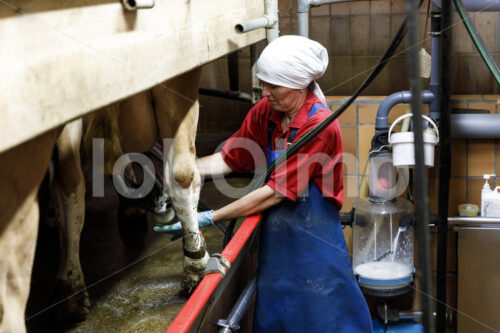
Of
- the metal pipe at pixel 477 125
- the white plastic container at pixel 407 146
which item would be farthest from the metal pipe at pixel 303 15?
the metal pipe at pixel 477 125

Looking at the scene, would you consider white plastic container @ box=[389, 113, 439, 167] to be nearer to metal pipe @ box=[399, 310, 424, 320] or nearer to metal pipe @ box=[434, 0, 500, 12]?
metal pipe @ box=[434, 0, 500, 12]

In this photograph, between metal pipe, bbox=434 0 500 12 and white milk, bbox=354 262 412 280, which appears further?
white milk, bbox=354 262 412 280

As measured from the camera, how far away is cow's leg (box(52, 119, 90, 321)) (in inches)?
63.2

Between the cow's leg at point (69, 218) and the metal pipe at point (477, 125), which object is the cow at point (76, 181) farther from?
the metal pipe at point (477, 125)

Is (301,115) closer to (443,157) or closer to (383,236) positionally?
(443,157)

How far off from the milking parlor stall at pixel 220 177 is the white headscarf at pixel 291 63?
0.03 meters

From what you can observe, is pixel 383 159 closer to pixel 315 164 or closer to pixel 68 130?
pixel 315 164

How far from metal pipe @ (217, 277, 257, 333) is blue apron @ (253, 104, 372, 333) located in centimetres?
10

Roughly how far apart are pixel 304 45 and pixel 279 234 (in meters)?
0.71

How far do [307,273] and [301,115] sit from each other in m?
0.60

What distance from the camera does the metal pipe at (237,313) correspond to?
63.1 inches

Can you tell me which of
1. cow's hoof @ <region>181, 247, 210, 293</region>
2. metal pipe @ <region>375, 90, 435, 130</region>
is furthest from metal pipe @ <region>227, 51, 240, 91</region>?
cow's hoof @ <region>181, 247, 210, 293</region>

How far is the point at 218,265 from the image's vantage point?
5.07 ft

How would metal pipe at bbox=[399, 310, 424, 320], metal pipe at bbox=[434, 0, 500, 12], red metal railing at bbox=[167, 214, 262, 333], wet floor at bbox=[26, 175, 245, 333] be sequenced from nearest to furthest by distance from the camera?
red metal railing at bbox=[167, 214, 262, 333] < wet floor at bbox=[26, 175, 245, 333] < metal pipe at bbox=[434, 0, 500, 12] < metal pipe at bbox=[399, 310, 424, 320]
